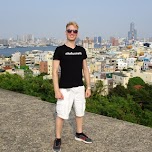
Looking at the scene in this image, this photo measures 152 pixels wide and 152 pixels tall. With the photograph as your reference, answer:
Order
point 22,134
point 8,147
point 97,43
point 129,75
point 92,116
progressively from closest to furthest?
point 8,147 → point 22,134 → point 92,116 → point 129,75 → point 97,43

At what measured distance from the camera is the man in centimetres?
212

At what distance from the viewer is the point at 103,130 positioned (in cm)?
271

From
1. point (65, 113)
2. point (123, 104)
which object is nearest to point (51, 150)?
point (65, 113)

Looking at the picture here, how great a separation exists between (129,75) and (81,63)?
3279 cm

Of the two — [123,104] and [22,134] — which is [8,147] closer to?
[22,134]

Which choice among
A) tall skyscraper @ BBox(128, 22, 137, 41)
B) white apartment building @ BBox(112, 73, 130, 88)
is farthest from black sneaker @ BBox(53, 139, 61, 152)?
tall skyscraper @ BBox(128, 22, 137, 41)

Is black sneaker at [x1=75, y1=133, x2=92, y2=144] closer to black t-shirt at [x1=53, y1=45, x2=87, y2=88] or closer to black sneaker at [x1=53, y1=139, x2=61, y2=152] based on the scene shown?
black sneaker at [x1=53, y1=139, x2=61, y2=152]

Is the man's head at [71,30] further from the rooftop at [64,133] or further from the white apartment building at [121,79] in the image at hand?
the white apartment building at [121,79]

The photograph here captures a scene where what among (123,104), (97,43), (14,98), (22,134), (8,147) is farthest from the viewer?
(97,43)

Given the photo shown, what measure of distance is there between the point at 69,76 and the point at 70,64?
0.33ft

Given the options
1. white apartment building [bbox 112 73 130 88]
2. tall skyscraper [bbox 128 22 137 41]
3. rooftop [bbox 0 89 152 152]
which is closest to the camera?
rooftop [bbox 0 89 152 152]

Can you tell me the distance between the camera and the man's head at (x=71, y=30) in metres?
2.11

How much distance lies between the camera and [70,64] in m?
2.14

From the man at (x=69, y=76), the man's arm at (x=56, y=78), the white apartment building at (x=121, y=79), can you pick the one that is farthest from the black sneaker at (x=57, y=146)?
the white apartment building at (x=121, y=79)
